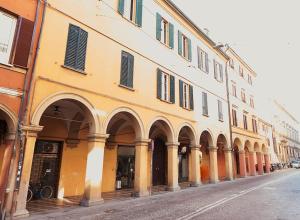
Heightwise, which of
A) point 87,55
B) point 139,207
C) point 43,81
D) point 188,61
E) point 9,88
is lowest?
point 139,207

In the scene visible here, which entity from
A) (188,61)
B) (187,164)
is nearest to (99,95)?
(188,61)

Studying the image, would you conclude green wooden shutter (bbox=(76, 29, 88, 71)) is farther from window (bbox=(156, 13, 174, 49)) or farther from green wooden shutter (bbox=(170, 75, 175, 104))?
green wooden shutter (bbox=(170, 75, 175, 104))

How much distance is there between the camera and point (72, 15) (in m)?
10.6

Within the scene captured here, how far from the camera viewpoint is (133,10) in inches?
557

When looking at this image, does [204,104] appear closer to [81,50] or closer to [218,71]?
[218,71]

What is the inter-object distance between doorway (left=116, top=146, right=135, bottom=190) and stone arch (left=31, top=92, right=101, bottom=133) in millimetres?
5891

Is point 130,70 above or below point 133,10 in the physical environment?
below

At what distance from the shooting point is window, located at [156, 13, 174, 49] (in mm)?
15883

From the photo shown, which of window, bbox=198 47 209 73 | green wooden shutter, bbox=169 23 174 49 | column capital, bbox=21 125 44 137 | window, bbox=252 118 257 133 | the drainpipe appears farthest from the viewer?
window, bbox=252 118 257 133

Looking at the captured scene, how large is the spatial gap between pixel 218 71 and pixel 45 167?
18041 millimetres

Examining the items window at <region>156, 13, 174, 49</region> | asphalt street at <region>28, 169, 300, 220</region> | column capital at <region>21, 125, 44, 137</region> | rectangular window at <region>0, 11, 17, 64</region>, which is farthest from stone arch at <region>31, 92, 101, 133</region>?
window at <region>156, 13, 174, 49</region>

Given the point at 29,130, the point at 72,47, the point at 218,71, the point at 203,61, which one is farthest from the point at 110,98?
the point at 218,71

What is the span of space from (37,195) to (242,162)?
805 inches

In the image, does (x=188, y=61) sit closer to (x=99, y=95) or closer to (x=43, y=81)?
(x=99, y=95)
